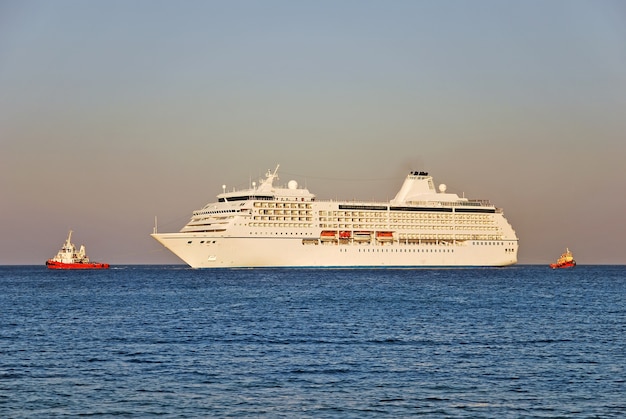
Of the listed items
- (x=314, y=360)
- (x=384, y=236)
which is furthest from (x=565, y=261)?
(x=314, y=360)

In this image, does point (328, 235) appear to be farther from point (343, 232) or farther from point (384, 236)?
point (384, 236)

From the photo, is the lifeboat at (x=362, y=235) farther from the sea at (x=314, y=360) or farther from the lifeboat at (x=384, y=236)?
the sea at (x=314, y=360)

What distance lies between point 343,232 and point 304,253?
8.39m

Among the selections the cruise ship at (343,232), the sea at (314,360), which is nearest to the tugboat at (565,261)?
the cruise ship at (343,232)

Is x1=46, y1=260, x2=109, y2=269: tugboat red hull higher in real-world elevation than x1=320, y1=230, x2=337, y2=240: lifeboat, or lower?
lower

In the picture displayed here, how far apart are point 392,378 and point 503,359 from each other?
20.2 ft

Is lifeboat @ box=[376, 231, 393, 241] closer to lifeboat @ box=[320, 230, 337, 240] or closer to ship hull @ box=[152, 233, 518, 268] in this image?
ship hull @ box=[152, 233, 518, 268]

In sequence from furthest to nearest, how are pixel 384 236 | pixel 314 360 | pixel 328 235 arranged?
pixel 384 236 → pixel 328 235 → pixel 314 360

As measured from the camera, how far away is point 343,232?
408 feet

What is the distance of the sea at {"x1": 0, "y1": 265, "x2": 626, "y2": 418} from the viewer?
24422 mm

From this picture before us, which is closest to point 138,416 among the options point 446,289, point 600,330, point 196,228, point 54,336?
point 54,336

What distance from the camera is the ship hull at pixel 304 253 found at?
115m

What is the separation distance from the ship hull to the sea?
55.1 meters

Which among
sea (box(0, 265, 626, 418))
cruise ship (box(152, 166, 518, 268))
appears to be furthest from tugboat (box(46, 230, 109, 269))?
sea (box(0, 265, 626, 418))
